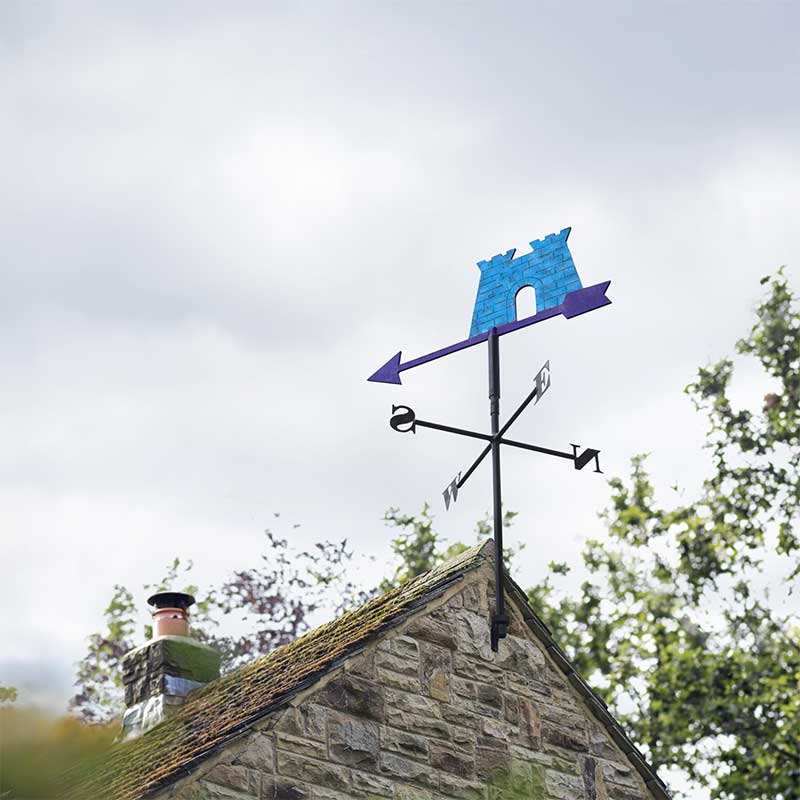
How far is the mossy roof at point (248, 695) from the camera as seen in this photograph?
8062 mm

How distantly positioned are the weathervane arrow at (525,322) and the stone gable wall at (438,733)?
1.65 m

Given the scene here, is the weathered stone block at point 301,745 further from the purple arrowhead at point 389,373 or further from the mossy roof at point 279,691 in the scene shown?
the purple arrowhead at point 389,373

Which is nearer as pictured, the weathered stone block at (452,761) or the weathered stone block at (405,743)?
the weathered stone block at (405,743)

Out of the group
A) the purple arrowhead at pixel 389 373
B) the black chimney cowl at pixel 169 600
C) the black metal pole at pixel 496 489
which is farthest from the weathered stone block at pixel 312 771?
the black chimney cowl at pixel 169 600

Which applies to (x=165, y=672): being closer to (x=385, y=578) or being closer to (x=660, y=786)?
(x=660, y=786)

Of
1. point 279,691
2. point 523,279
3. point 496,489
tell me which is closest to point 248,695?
point 279,691

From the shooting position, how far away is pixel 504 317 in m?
10.4

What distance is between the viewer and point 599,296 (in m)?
9.73

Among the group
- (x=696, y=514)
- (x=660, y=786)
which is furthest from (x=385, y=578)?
(x=660, y=786)

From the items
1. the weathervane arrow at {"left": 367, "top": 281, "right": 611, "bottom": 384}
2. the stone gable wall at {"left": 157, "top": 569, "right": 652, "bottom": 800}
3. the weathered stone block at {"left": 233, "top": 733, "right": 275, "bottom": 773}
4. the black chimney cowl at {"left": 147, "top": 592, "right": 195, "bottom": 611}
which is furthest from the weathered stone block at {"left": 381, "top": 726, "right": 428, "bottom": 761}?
the black chimney cowl at {"left": 147, "top": 592, "right": 195, "bottom": 611}

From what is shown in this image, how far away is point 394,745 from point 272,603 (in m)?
16.1

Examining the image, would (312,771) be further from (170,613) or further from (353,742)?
(170,613)

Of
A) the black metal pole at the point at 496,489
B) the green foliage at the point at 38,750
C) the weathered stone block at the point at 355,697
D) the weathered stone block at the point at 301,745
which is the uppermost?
the black metal pole at the point at 496,489

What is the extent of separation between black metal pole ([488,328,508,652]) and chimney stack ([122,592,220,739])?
3071 mm
